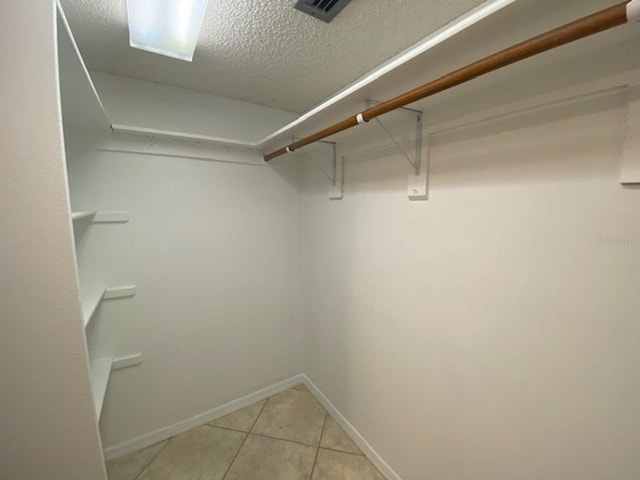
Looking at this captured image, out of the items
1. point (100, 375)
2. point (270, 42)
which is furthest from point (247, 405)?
point (270, 42)

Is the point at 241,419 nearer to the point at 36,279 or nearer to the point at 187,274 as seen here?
the point at 187,274

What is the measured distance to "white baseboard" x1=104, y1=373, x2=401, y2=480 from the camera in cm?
170

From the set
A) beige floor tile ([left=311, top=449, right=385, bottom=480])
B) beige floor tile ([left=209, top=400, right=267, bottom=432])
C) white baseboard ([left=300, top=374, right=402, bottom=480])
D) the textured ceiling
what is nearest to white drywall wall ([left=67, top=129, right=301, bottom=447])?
beige floor tile ([left=209, top=400, right=267, bottom=432])

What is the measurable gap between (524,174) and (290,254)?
176 cm

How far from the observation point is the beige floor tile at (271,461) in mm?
1625

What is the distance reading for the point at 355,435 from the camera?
1834mm

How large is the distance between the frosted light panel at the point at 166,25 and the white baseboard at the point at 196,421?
7.86ft

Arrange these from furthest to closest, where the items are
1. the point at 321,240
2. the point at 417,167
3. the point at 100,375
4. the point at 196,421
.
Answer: the point at 321,240 → the point at 196,421 → the point at 100,375 → the point at 417,167

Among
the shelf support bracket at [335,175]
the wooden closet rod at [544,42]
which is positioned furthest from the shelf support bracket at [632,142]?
the shelf support bracket at [335,175]

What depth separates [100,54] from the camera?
1401 millimetres

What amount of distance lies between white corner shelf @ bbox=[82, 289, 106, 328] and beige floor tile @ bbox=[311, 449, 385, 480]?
1563 millimetres

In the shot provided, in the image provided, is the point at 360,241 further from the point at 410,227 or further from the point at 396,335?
the point at 396,335

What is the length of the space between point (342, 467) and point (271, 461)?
0.46 meters

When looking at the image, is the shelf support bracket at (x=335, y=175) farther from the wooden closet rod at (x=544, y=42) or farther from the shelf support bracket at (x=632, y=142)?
the shelf support bracket at (x=632, y=142)
